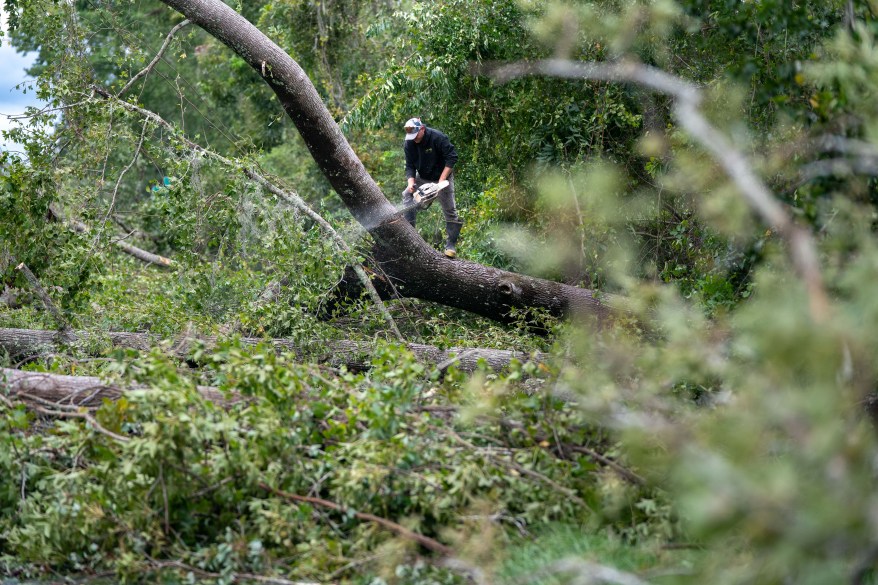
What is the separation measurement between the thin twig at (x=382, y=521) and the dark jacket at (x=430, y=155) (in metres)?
5.57

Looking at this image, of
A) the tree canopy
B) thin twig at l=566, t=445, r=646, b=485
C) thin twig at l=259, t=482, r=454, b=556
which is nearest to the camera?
the tree canopy

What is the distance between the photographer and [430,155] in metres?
9.67

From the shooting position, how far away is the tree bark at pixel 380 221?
26.2 feet

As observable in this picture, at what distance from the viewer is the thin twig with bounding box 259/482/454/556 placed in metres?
3.96

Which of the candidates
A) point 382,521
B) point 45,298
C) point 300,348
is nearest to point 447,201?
point 300,348

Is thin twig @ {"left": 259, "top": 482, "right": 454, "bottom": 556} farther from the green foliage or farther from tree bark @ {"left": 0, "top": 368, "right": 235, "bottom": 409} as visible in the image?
tree bark @ {"left": 0, "top": 368, "right": 235, "bottom": 409}

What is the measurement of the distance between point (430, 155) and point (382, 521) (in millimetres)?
6079

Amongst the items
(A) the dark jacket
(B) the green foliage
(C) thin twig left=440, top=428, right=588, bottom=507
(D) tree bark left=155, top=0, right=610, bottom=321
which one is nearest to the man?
(A) the dark jacket

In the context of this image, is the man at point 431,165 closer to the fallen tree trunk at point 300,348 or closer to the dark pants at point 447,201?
the dark pants at point 447,201

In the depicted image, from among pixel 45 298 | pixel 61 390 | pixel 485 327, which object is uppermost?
pixel 485 327

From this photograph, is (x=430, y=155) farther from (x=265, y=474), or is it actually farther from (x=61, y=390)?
(x=265, y=474)

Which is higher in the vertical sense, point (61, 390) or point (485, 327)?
point (485, 327)

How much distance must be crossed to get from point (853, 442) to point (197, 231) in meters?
6.29

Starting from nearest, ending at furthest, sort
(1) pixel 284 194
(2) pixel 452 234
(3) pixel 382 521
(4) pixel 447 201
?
1. (3) pixel 382 521
2. (1) pixel 284 194
3. (2) pixel 452 234
4. (4) pixel 447 201
